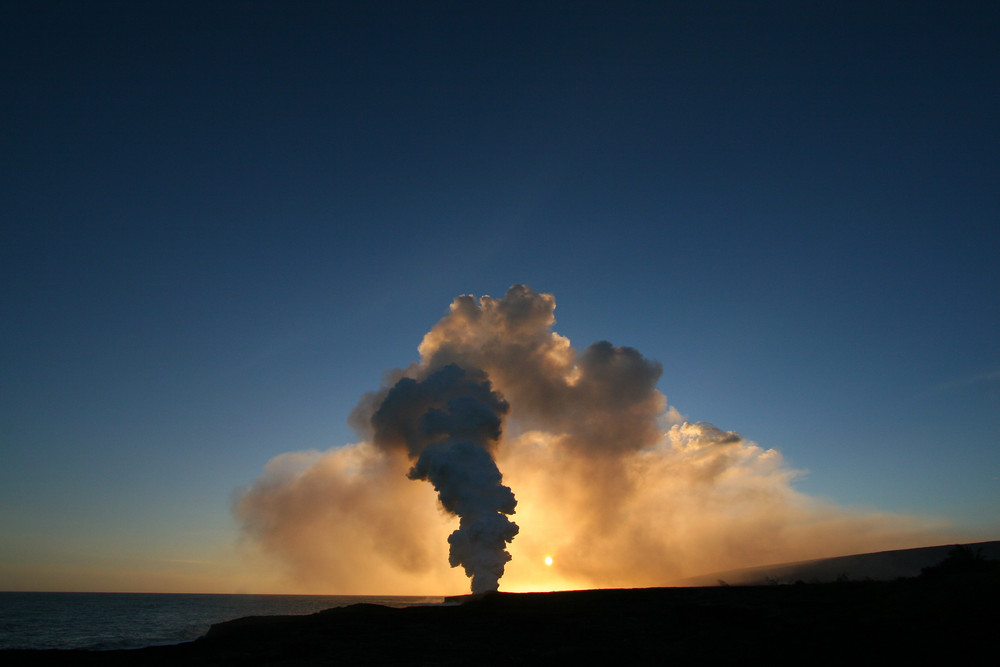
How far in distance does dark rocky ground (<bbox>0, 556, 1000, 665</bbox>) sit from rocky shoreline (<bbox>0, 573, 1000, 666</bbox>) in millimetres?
77

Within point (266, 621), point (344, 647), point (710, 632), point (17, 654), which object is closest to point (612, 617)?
point (710, 632)

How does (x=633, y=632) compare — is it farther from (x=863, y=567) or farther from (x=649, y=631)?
(x=863, y=567)

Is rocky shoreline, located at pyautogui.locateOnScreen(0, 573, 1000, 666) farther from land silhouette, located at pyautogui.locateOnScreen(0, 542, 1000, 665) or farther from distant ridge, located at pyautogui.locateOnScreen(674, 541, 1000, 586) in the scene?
distant ridge, located at pyautogui.locateOnScreen(674, 541, 1000, 586)

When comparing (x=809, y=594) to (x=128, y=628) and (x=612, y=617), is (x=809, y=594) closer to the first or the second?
(x=612, y=617)

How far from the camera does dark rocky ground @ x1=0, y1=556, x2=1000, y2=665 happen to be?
78.1 feet

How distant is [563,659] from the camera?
28.2 metres

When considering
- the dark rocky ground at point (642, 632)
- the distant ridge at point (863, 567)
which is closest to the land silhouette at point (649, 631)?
the dark rocky ground at point (642, 632)

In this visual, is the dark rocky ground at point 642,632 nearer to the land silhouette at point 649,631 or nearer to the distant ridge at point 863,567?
the land silhouette at point 649,631

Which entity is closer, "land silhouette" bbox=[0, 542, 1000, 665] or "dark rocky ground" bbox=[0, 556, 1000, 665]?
"dark rocky ground" bbox=[0, 556, 1000, 665]

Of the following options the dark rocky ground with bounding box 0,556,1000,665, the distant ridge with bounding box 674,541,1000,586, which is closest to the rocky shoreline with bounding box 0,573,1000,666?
the dark rocky ground with bounding box 0,556,1000,665

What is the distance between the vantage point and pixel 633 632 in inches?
1377

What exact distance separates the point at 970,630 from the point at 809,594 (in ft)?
79.2

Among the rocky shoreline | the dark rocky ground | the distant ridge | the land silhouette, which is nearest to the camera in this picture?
the dark rocky ground

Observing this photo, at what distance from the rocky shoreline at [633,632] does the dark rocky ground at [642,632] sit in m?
0.08
